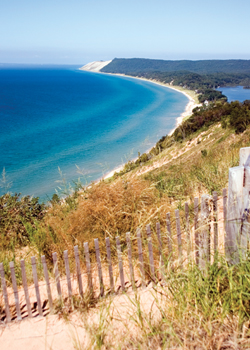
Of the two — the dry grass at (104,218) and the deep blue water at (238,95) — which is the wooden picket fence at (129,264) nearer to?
the dry grass at (104,218)

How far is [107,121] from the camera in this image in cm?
6012

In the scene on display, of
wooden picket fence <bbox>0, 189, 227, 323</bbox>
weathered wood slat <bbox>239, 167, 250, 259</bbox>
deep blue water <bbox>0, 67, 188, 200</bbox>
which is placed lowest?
deep blue water <bbox>0, 67, 188, 200</bbox>

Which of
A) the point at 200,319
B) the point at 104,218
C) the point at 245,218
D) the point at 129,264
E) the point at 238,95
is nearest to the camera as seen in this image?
the point at 200,319

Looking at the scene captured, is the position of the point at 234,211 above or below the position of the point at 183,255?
above

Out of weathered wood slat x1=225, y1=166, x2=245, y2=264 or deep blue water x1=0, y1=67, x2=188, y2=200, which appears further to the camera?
deep blue water x1=0, y1=67, x2=188, y2=200

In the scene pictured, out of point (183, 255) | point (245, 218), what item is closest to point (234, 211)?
point (245, 218)

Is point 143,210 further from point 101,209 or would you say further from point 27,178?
point 27,178

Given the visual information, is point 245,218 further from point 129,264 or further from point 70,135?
point 70,135

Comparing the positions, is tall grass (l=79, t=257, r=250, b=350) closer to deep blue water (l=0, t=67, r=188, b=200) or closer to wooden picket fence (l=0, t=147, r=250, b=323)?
wooden picket fence (l=0, t=147, r=250, b=323)

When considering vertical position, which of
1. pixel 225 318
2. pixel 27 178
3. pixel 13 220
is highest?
pixel 225 318

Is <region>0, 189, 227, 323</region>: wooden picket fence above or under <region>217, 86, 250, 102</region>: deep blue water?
above

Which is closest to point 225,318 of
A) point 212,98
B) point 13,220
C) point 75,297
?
point 75,297

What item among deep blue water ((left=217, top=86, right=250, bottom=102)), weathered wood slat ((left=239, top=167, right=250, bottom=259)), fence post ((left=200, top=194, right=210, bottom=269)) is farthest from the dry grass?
deep blue water ((left=217, top=86, right=250, bottom=102))

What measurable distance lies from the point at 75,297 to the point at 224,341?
190 centimetres
